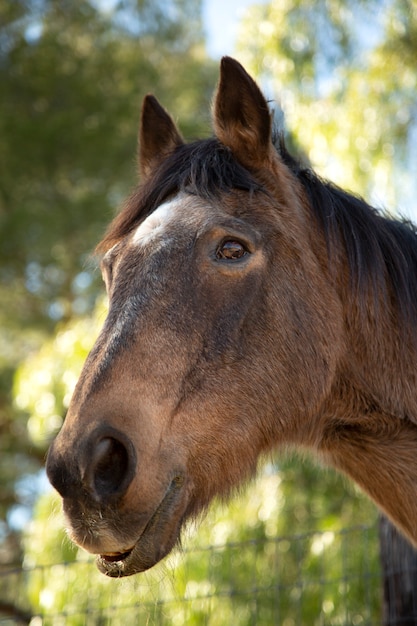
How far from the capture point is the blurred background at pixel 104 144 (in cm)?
798

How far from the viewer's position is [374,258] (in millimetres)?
3443

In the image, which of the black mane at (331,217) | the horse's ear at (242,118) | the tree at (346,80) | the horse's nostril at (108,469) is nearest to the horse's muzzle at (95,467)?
the horse's nostril at (108,469)

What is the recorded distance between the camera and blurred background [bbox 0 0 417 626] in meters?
7.98

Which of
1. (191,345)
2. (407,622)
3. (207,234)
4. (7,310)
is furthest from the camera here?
(7,310)

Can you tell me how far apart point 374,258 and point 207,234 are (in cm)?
84

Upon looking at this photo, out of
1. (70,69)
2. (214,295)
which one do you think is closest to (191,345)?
(214,295)

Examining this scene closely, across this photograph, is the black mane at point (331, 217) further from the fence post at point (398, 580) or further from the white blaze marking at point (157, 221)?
the fence post at point (398, 580)

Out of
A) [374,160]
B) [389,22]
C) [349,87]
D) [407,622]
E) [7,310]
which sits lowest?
[7,310]

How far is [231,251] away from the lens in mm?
3139

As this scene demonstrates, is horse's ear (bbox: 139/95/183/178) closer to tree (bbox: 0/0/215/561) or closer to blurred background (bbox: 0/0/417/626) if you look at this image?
blurred background (bbox: 0/0/417/626)

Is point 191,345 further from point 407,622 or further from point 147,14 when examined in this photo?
point 147,14

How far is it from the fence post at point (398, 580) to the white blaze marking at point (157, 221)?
2891mm

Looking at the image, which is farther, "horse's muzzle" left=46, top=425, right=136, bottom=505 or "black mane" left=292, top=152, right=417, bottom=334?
"black mane" left=292, top=152, right=417, bottom=334

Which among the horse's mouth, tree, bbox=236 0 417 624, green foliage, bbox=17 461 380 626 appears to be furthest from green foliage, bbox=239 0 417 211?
the horse's mouth
